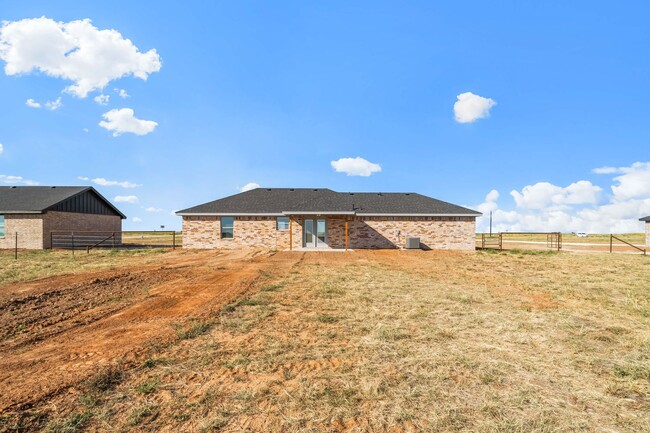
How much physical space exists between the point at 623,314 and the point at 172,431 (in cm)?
909

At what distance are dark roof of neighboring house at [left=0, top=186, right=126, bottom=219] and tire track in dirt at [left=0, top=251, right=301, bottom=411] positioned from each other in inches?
781

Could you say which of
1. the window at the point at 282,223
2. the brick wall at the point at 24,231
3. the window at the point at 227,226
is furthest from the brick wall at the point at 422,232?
the brick wall at the point at 24,231

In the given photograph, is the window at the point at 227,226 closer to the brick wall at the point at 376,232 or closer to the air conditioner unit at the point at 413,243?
the brick wall at the point at 376,232

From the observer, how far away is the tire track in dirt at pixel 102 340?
3779 millimetres

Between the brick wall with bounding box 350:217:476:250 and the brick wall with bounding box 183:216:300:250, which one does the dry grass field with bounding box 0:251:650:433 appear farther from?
the brick wall with bounding box 350:217:476:250

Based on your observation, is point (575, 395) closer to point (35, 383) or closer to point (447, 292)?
point (447, 292)

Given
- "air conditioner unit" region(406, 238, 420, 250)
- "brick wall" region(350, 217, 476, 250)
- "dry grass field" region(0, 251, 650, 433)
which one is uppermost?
"brick wall" region(350, 217, 476, 250)

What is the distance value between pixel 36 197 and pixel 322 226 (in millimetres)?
24202

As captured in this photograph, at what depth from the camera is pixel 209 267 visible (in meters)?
13.9

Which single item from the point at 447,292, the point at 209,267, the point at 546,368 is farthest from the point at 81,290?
the point at 546,368

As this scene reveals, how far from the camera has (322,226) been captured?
964 inches

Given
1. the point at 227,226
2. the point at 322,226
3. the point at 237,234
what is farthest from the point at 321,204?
the point at 227,226

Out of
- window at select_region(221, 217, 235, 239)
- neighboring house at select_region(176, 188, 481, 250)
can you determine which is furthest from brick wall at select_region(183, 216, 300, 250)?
window at select_region(221, 217, 235, 239)

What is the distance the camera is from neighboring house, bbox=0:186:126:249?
957 inches
